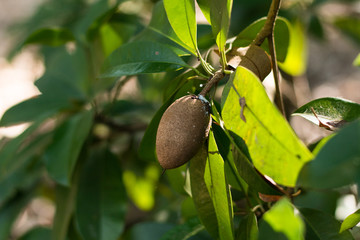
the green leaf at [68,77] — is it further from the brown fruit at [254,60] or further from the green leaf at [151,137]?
the brown fruit at [254,60]

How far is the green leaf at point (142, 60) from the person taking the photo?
622 millimetres

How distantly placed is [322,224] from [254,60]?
25cm

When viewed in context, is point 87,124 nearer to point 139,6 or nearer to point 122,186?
point 122,186

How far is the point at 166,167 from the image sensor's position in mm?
522

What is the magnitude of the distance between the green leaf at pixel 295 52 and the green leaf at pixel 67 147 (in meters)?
0.52

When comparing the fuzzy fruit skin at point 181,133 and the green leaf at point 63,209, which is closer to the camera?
the fuzzy fruit skin at point 181,133

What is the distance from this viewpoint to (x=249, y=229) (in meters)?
0.54

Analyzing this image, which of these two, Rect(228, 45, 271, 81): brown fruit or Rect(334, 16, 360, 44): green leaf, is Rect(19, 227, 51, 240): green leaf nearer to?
Rect(228, 45, 271, 81): brown fruit

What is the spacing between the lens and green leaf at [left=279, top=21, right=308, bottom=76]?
111 cm

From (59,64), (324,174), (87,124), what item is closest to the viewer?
(324,174)

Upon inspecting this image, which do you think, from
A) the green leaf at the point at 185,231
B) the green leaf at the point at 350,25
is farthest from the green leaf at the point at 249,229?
the green leaf at the point at 350,25

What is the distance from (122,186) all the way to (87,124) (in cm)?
19

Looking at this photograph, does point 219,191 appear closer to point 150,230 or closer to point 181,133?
point 181,133

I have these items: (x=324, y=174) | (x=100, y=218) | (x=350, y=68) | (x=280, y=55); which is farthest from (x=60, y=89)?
(x=350, y=68)
